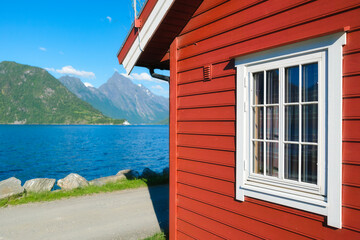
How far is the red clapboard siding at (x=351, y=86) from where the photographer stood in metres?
2.49

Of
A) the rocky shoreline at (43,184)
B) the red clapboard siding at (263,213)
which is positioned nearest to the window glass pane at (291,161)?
the red clapboard siding at (263,213)

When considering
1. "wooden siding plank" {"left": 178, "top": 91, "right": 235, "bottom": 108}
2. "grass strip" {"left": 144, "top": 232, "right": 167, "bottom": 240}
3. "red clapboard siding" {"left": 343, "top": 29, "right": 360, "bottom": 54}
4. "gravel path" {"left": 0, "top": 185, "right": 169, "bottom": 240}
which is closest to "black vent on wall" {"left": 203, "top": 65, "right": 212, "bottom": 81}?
"wooden siding plank" {"left": 178, "top": 91, "right": 235, "bottom": 108}

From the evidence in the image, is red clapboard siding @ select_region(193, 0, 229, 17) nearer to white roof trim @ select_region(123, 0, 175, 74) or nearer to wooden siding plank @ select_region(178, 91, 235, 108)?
white roof trim @ select_region(123, 0, 175, 74)

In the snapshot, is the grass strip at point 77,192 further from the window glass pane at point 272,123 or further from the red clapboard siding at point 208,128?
the window glass pane at point 272,123

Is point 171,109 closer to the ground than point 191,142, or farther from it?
farther from it

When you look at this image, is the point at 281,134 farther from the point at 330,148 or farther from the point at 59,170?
the point at 59,170

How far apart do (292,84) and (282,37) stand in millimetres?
559

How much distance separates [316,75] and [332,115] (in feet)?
1.46

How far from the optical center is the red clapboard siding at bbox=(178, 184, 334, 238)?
2.82m

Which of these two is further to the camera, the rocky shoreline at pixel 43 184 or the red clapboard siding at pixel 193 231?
the rocky shoreline at pixel 43 184

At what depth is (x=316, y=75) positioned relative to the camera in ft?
9.06

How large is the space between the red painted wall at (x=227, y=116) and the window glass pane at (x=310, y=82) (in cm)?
27

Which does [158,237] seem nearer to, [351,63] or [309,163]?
[309,163]

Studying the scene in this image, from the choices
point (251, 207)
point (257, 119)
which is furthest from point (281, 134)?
point (251, 207)
